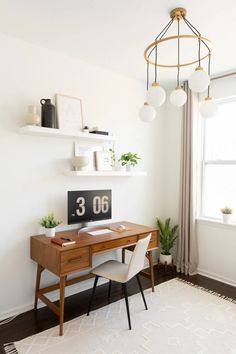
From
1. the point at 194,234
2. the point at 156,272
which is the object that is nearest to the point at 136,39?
the point at 194,234

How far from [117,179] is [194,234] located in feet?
4.30

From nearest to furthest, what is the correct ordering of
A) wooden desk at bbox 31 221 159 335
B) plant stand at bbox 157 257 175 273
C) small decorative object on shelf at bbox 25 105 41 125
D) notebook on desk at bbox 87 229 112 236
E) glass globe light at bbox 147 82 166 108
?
glass globe light at bbox 147 82 166 108, wooden desk at bbox 31 221 159 335, small decorative object on shelf at bbox 25 105 41 125, notebook on desk at bbox 87 229 112 236, plant stand at bbox 157 257 175 273

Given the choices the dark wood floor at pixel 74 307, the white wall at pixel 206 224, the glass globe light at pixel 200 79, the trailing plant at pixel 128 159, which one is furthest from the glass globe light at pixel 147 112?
the dark wood floor at pixel 74 307

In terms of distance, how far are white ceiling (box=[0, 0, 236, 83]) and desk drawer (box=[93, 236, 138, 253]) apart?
6.38 ft

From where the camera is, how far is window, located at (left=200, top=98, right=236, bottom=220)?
11.1 feet

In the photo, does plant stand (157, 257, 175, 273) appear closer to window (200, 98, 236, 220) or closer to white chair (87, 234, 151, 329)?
window (200, 98, 236, 220)

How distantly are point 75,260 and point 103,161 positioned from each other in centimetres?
128

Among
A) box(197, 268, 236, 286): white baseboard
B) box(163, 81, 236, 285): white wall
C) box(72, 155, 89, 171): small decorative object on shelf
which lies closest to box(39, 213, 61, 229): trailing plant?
box(72, 155, 89, 171): small decorative object on shelf

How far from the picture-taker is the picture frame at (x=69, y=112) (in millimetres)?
2771

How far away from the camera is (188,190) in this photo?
11.7ft

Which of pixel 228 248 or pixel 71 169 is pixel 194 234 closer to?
pixel 228 248

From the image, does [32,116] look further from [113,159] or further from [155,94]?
[155,94]


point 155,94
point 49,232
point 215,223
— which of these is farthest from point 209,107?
point 215,223

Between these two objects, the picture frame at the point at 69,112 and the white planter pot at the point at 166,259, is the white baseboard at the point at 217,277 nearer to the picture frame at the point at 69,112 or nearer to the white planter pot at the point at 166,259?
the white planter pot at the point at 166,259
